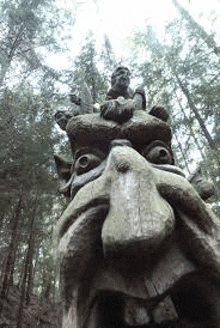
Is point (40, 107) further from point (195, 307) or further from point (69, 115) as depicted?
point (195, 307)

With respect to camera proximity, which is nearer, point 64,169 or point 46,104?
point 64,169

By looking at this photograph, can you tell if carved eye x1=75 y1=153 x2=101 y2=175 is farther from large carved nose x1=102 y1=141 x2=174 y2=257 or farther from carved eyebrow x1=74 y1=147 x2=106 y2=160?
large carved nose x1=102 y1=141 x2=174 y2=257

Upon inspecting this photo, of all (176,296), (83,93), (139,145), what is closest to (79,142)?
(139,145)

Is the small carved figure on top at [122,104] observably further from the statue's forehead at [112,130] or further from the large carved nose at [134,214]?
the large carved nose at [134,214]

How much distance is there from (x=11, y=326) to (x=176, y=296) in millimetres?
7812

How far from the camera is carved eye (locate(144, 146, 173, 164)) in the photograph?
81.6 inches

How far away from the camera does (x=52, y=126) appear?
7707mm

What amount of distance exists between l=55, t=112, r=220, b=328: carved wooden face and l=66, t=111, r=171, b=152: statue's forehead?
0.53 meters

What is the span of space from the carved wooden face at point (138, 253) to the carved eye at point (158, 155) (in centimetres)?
48

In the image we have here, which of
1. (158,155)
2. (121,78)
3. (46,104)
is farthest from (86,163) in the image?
(46,104)

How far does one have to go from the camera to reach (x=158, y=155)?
6.80ft

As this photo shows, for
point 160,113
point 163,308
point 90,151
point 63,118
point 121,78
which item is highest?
point 121,78

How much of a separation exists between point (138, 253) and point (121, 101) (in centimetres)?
136

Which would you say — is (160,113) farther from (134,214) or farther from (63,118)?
(134,214)
